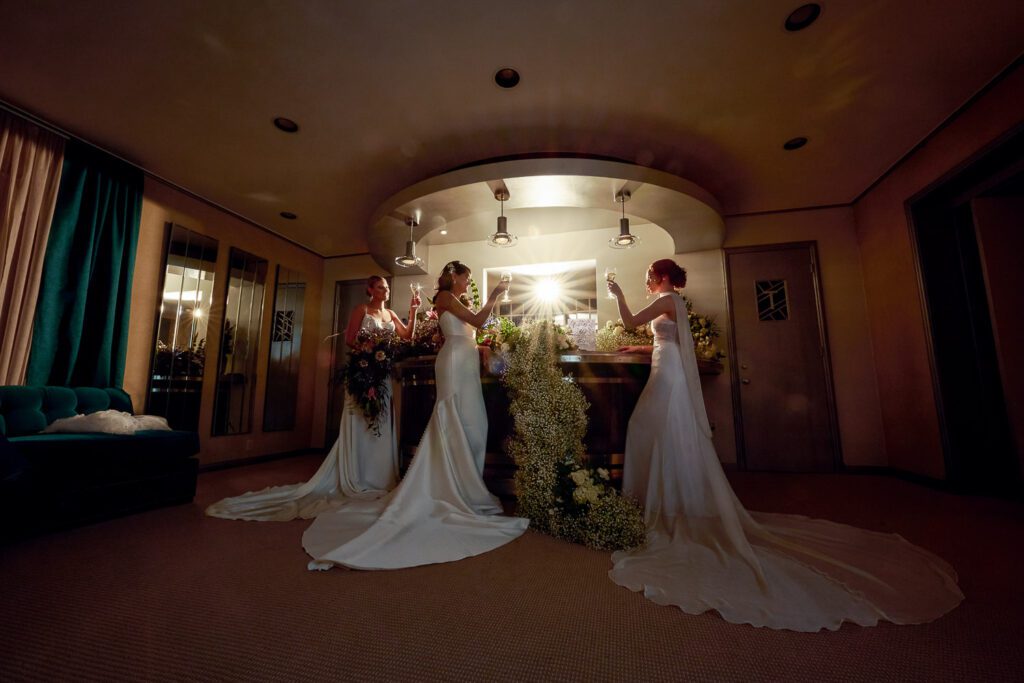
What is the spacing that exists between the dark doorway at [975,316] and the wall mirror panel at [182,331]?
8.27m

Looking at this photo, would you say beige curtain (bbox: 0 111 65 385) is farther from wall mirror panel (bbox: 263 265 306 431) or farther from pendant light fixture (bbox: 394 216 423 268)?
pendant light fixture (bbox: 394 216 423 268)

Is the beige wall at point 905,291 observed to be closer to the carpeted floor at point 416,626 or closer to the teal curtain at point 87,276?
the carpeted floor at point 416,626

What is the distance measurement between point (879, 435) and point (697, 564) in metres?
4.63

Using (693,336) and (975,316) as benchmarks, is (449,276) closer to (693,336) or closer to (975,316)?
(693,336)

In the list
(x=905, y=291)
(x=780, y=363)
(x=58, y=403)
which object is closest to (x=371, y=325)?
(x=58, y=403)

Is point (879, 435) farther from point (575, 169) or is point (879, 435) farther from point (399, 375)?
point (399, 375)

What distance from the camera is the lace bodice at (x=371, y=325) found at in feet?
13.8

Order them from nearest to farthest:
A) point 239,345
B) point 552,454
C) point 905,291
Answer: point 552,454 < point 905,291 < point 239,345

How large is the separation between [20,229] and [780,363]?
27.0 ft

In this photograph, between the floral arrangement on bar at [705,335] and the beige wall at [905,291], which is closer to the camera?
the beige wall at [905,291]

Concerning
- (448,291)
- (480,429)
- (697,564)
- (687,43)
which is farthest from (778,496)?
(687,43)

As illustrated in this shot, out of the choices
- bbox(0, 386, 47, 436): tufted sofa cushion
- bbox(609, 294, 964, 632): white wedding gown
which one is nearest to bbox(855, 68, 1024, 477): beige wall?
bbox(609, 294, 964, 632): white wedding gown

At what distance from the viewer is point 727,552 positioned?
Result: 7.71ft

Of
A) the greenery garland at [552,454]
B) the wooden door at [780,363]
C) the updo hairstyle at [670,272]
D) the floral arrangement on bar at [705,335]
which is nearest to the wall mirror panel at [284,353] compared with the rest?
the greenery garland at [552,454]
